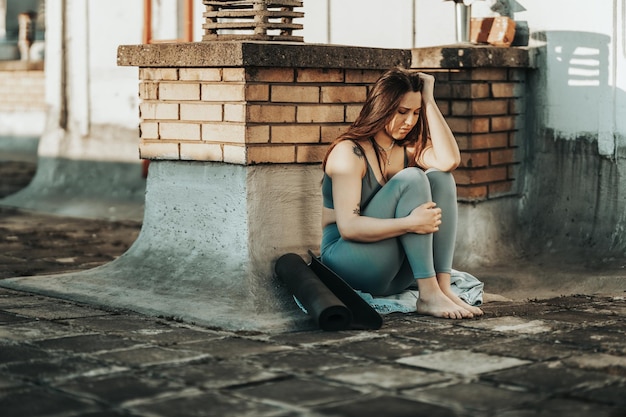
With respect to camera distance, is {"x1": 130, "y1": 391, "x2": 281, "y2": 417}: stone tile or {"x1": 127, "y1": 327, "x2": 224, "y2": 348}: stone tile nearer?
{"x1": 130, "y1": 391, "x2": 281, "y2": 417}: stone tile

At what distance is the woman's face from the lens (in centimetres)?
536

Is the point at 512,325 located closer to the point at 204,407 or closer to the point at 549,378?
the point at 549,378

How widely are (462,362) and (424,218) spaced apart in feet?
3.21

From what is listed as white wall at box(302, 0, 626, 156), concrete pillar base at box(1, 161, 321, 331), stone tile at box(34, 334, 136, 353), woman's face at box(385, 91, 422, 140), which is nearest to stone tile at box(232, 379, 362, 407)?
stone tile at box(34, 334, 136, 353)

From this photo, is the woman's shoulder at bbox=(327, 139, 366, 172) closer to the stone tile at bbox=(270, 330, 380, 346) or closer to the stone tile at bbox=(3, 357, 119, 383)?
the stone tile at bbox=(270, 330, 380, 346)

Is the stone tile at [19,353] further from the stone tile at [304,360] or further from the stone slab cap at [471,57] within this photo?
the stone slab cap at [471,57]

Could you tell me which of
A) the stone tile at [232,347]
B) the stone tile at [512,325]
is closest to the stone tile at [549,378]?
the stone tile at [512,325]

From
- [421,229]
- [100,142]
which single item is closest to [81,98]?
[100,142]

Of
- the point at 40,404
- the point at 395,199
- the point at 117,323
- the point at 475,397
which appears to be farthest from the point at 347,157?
the point at 40,404

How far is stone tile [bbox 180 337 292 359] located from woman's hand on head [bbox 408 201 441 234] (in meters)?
0.88

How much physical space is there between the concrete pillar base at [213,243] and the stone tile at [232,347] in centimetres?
47

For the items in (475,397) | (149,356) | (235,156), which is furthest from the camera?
(235,156)

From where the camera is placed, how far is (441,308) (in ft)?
17.0

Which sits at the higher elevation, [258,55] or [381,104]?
[258,55]
